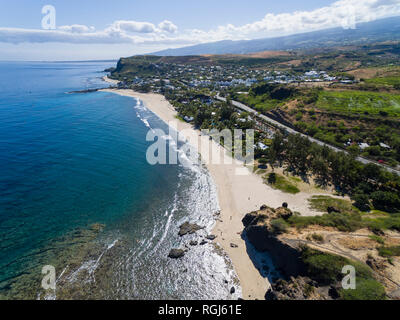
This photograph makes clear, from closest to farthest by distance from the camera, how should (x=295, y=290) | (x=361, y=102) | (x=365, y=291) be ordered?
1. (x=365, y=291)
2. (x=295, y=290)
3. (x=361, y=102)

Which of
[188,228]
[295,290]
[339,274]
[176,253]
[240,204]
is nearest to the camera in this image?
[339,274]

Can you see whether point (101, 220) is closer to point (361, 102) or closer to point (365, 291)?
point (365, 291)

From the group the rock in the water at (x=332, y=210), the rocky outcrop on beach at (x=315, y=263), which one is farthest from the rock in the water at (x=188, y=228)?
the rock in the water at (x=332, y=210)

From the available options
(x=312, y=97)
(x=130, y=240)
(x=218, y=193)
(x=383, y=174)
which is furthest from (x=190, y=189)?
(x=312, y=97)

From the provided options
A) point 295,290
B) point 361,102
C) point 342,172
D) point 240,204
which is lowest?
point 295,290

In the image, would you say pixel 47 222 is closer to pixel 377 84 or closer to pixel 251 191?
pixel 251 191

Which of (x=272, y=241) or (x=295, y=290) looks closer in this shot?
(x=295, y=290)

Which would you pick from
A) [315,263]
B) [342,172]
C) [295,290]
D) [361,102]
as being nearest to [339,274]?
[315,263]

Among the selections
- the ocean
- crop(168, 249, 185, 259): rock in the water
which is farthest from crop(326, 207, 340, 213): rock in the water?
crop(168, 249, 185, 259): rock in the water

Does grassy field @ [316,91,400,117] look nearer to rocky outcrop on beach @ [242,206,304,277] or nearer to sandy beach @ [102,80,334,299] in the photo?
sandy beach @ [102,80,334,299]
